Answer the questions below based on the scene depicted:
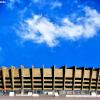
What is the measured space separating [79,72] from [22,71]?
18.0 metres

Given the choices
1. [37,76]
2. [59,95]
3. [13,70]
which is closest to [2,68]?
[13,70]

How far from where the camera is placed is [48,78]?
390 ft

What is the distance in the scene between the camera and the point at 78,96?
388ft

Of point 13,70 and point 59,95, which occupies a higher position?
point 13,70

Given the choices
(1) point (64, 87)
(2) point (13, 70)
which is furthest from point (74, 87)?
(2) point (13, 70)

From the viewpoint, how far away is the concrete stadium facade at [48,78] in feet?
386

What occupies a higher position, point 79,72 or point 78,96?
point 79,72

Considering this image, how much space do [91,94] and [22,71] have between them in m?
23.2

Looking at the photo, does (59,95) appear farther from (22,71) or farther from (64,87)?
(22,71)

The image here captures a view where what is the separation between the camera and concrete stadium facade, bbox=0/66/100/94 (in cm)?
11762

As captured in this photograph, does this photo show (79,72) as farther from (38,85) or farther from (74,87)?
(38,85)

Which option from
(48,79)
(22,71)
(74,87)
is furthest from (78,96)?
(22,71)

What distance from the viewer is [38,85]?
11919cm

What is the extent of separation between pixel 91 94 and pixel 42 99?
53.5 feet
